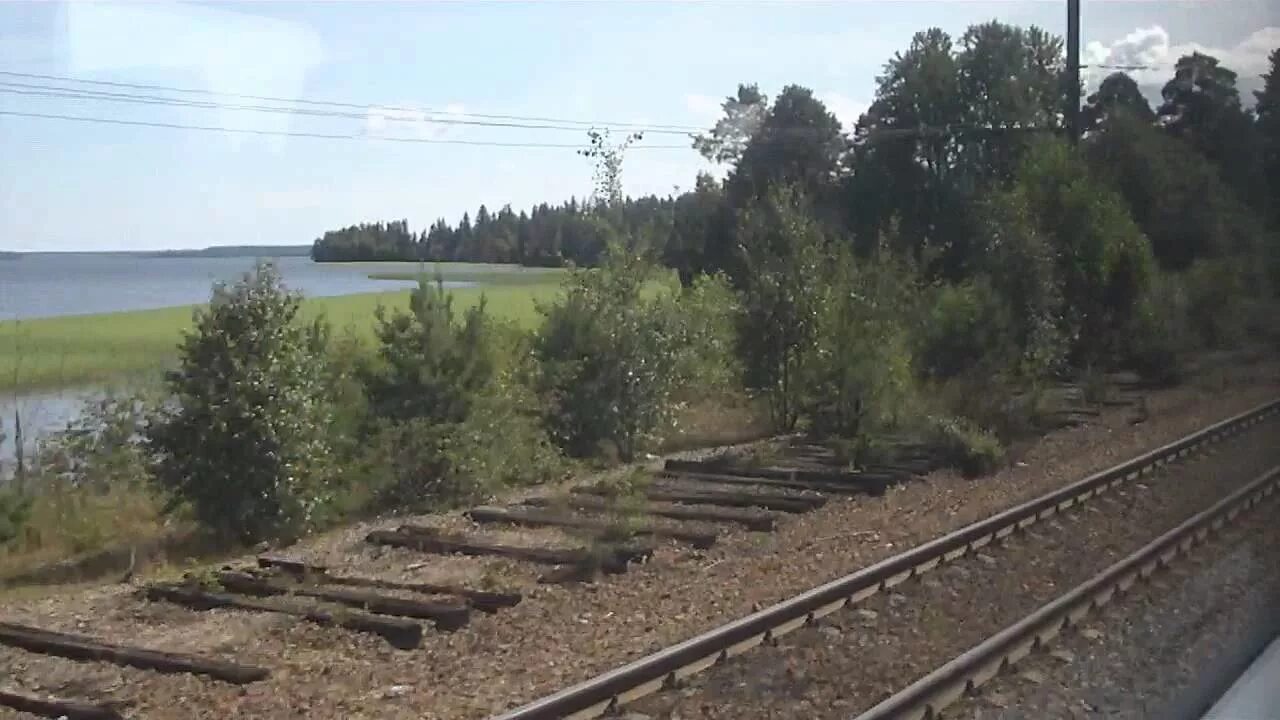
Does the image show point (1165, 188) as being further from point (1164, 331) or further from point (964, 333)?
point (964, 333)

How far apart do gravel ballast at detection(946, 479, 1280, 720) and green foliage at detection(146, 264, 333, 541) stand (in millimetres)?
9657

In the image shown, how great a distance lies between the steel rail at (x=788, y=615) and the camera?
771 centimetres

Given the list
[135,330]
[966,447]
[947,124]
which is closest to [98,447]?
[135,330]

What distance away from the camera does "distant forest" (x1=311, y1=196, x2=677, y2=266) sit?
21.4 m

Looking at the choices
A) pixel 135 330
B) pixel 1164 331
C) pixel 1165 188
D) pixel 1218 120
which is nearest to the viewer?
pixel 1218 120

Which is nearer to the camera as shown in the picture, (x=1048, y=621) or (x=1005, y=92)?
(x=1048, y=621)

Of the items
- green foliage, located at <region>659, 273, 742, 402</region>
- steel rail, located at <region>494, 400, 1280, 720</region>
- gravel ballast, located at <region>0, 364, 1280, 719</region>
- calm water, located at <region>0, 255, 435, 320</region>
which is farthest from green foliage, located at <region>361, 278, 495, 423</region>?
steel rail, located at <region>494, 400, 1280, 720</region>

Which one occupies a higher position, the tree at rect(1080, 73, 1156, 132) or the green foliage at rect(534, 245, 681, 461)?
the tree at rect(1080, 73, 1156, 132)

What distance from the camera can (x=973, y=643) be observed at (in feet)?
30.7

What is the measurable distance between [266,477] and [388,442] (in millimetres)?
1860

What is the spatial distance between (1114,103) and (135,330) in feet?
63.9

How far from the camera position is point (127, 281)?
21.0m

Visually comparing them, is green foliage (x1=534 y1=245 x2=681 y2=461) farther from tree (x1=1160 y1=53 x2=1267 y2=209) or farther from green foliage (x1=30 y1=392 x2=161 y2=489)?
tree (x1=1160 y1=53 x2=1267 y2=209)

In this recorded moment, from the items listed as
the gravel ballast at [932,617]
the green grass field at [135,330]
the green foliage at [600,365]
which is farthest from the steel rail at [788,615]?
the green grass field at [135,330]
